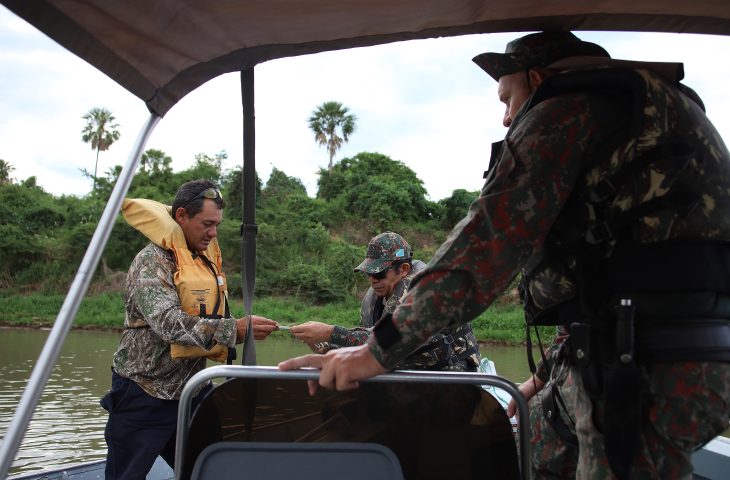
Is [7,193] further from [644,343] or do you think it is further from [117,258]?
[644,343]

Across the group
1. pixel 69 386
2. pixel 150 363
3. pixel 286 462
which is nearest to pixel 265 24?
pixel 286 462

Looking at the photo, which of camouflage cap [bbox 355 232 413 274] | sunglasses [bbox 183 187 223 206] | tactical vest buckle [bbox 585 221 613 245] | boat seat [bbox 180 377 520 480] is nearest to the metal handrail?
boat seat [bbox 180 377 520 480]

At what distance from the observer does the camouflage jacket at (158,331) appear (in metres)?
2.72

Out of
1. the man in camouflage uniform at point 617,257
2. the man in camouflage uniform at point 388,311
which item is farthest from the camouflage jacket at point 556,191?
the man in camouflage uniform at point 388,311

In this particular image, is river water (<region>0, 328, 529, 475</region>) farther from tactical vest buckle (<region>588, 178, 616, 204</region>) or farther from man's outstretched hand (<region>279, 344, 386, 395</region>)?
tactical vest buckle (<region>588, 178, 616, 204</region>)

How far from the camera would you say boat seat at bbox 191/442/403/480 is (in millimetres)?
1656

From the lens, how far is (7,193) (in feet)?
108

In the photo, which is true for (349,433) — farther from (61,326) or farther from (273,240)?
(273,240)

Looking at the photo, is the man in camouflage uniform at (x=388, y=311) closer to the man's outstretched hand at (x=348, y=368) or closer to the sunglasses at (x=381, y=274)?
the sunglasses at (x=381, y=274)

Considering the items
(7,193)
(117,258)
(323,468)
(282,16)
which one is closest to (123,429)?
(323,468)

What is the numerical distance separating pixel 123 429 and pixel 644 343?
2234mm

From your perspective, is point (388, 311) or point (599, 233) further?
point (388, 311)

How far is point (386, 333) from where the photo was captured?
1.40 m

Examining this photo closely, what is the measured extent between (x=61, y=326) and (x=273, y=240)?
29.4 meters
